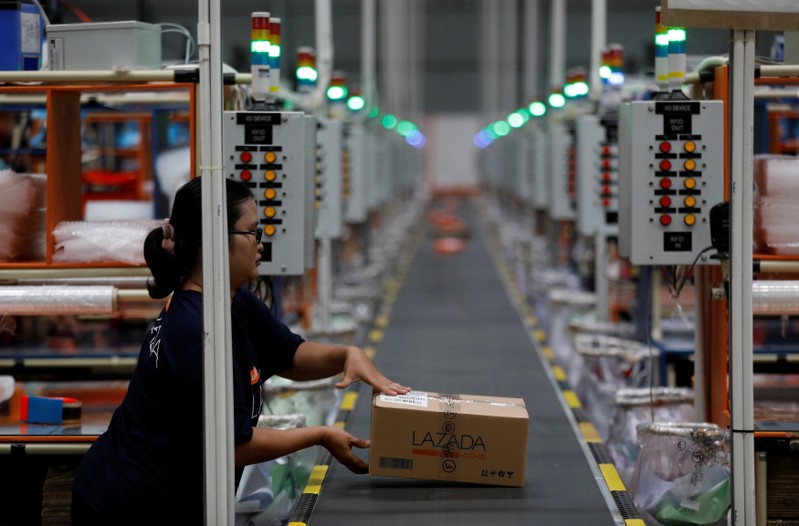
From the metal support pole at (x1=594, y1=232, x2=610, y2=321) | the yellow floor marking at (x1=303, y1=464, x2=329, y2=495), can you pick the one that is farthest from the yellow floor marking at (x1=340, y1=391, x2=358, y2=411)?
the metal support pole at (x1=594, y1=232, x2=610, y2=321)

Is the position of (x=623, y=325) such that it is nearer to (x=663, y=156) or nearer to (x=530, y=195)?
(x=663, y=156)

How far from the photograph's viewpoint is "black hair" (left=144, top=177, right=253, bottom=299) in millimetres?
3941

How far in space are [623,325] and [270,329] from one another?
6202mm

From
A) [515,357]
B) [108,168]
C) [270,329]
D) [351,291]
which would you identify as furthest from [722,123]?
[108,168]

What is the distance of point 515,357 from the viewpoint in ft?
31.0

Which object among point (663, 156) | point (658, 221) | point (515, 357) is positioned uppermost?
point (663, 156)

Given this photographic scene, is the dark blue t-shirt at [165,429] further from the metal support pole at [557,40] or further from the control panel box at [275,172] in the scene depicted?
the metal support pole at [557,40]

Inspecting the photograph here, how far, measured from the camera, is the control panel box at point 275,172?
591 cm

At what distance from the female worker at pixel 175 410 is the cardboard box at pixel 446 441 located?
1.45 ft

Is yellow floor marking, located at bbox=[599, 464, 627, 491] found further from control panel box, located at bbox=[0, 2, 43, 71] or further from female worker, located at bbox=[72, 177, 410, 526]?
control panel box, located at bbox=[0, 2, 43, 71]

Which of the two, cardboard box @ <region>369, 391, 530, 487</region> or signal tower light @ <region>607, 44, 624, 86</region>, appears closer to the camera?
cardboard box @ <region>369, 391, 530, 487</region>

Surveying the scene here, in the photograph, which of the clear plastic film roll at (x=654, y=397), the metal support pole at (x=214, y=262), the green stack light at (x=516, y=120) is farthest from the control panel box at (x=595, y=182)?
the green stack light at (x=516, y=120)

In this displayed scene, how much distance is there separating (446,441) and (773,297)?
1658 mm

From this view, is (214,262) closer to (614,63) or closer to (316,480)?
(316,480)
